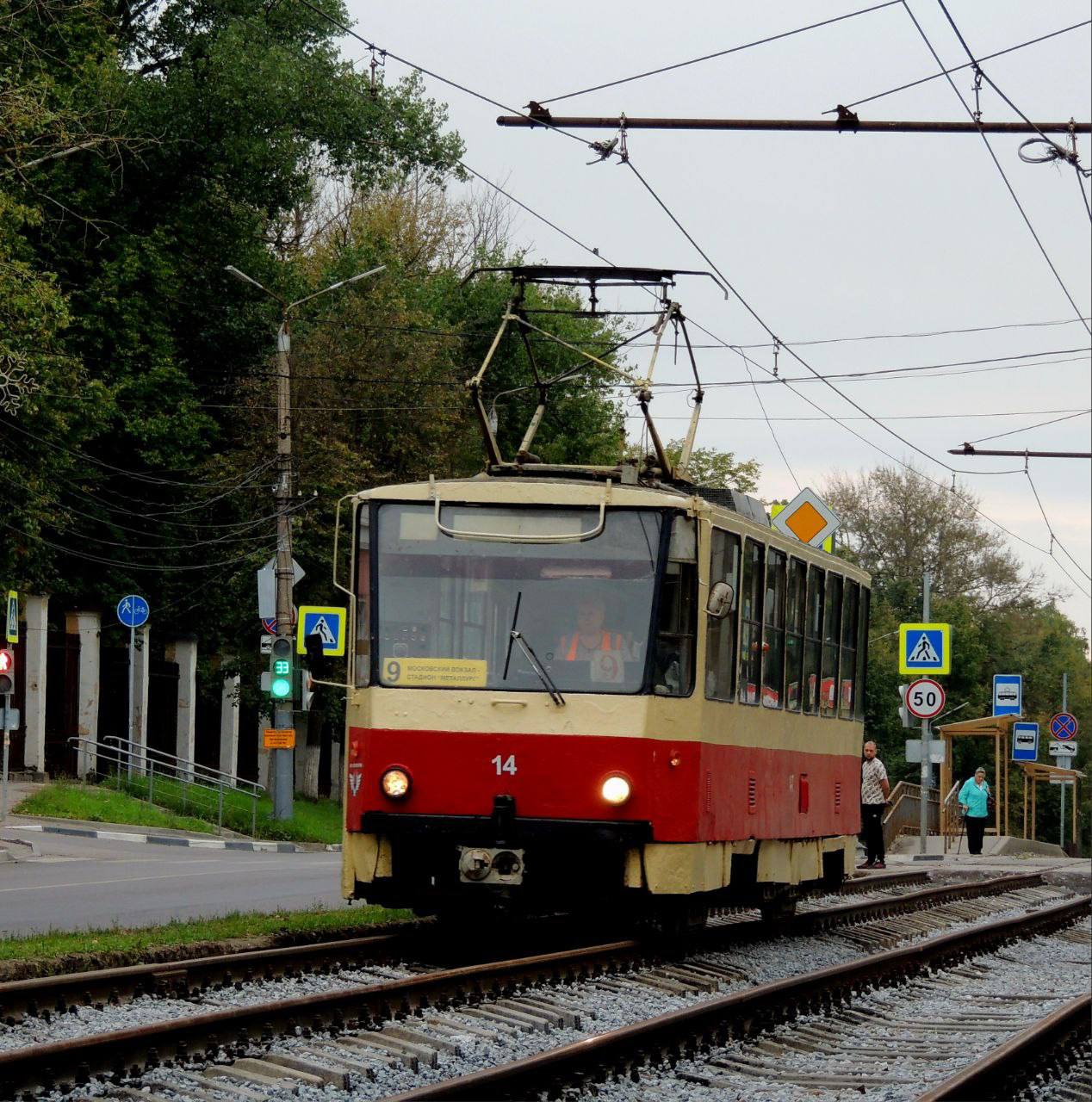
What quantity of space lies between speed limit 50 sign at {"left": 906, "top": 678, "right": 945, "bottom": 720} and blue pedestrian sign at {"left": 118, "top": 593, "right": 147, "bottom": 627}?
12.8 metres

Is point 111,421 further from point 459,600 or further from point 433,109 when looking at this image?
point 459,600

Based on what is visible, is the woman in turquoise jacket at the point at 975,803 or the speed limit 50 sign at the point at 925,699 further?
the woman in turquoise jacket at the point at 975,803

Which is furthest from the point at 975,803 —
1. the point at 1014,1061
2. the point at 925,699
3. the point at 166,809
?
the point at 1014,1061

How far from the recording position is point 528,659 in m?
13.0

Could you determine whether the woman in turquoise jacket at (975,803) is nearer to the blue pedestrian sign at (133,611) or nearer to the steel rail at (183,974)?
the blue pedestrian sign at (133,611)

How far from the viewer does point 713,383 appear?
3497cm

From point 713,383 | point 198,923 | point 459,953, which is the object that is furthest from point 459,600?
point 713,383

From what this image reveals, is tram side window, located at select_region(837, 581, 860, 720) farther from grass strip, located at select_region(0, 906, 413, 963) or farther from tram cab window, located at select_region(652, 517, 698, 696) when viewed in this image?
tram cab window, located at select_region(652, 517, 698, 696)

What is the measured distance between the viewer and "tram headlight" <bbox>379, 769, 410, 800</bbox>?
12961 mm

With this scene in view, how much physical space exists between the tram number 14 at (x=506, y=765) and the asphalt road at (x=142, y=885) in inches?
149

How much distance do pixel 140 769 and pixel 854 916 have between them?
2223 centimetres

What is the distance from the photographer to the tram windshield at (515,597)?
13031 mm

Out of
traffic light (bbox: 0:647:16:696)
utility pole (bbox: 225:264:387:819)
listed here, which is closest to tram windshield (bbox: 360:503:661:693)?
traffic light (bbox: 0:647:16:696)

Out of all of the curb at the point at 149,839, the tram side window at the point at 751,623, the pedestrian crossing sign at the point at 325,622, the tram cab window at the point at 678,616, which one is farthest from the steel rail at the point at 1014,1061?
the curb at the point at 149,839
